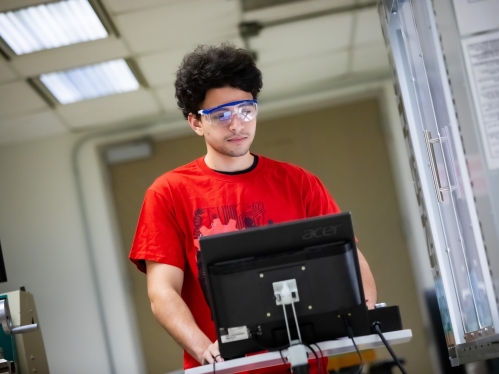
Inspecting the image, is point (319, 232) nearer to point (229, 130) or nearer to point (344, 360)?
point (229, 130)

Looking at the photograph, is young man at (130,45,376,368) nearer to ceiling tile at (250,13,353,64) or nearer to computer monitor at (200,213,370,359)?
computer monitor at (200,213,370,359)

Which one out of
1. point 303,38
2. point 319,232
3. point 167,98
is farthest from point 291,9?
point 319,232

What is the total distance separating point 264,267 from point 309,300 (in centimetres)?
12

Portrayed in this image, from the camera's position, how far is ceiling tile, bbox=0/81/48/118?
4664 mm

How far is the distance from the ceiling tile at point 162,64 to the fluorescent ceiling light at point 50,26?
18.8 inches

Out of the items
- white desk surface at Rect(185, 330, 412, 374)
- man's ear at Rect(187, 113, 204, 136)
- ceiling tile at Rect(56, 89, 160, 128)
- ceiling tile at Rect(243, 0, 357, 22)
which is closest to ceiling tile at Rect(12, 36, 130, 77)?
ceiling tile at Rect(56, 89, 160, 128)

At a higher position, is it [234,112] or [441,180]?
[234,112]

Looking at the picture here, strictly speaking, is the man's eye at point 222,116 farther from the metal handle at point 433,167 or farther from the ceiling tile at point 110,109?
the ceiling tile at point 110,109

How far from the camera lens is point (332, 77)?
5434mm

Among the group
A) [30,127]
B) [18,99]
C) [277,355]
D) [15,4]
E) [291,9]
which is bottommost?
[277,355]

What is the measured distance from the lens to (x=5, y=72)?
4.45 metres

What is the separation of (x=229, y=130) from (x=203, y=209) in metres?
0.25

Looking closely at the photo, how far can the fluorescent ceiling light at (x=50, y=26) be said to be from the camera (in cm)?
Answer: 394

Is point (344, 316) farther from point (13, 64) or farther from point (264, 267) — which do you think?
Result: point (13, 64)
